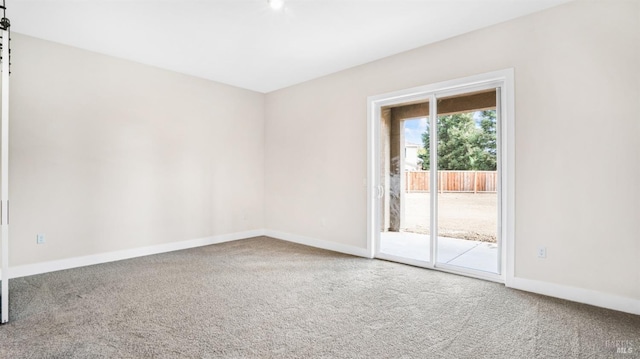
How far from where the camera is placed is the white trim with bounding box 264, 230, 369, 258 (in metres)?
4.57

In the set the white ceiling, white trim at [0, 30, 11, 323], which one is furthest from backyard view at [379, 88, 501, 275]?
white trim at [0, 30, 11, 323]

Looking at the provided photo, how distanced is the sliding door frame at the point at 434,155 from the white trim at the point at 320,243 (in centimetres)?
17

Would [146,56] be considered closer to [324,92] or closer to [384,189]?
[324,92]

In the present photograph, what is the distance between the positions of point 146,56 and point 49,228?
8.10 ft

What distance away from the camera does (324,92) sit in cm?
502

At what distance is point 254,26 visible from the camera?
11.0 ft

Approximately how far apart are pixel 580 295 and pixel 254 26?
4158mm

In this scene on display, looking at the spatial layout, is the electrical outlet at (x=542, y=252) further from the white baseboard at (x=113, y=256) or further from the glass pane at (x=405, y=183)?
the white baseboard at (x=113, y=256)

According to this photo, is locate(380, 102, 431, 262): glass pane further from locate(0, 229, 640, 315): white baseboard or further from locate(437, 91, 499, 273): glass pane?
locate(0, 229, 640, 315): white baseboard

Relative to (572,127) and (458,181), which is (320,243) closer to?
(458,181)

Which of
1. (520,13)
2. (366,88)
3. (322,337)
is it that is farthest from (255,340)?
(520,13)

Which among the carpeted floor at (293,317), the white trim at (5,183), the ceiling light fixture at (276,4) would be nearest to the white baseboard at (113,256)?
the carpeted floor at (293,317)

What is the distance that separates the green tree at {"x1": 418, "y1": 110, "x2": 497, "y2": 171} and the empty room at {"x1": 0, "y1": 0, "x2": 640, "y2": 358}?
0.08 feet

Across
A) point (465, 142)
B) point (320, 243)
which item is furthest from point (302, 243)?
point (465, 142)
